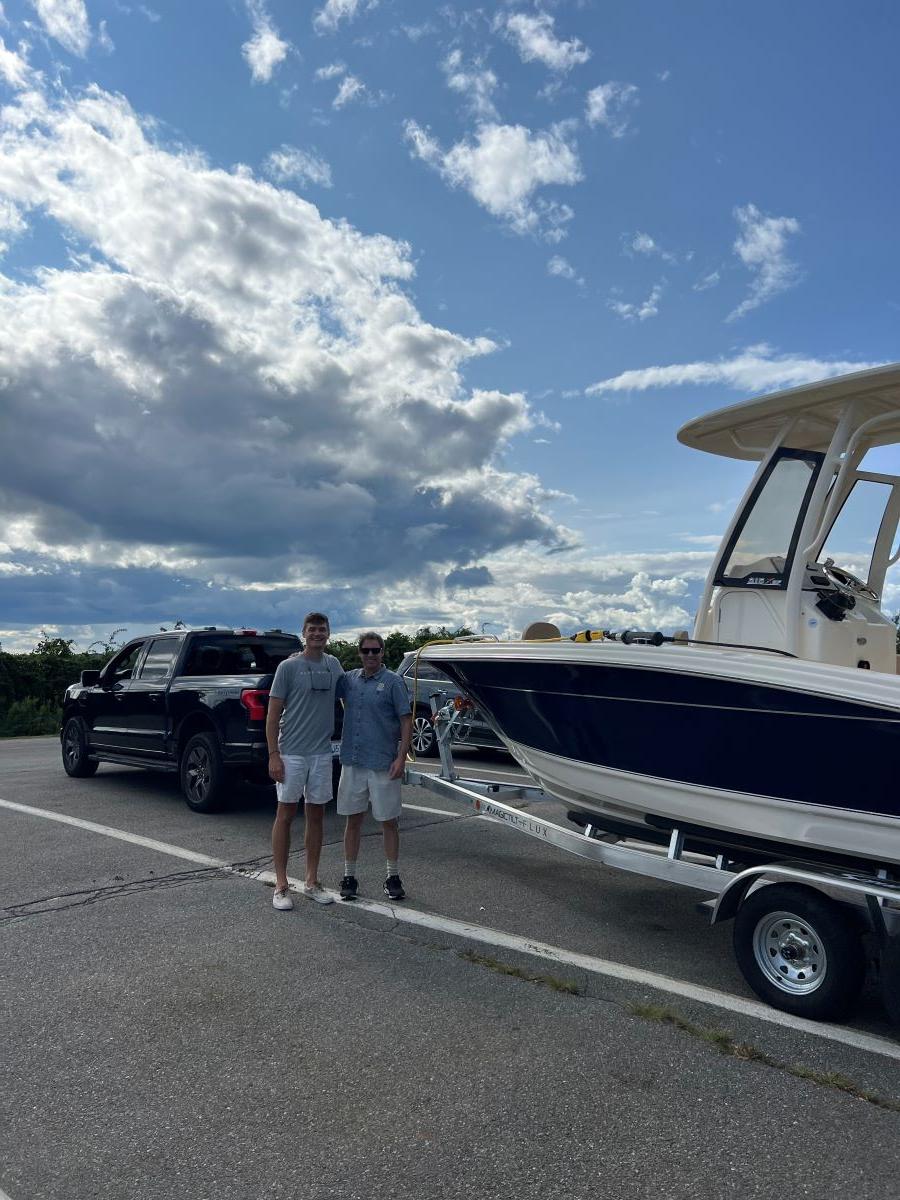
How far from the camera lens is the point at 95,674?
11.0 m

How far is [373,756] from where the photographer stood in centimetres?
592

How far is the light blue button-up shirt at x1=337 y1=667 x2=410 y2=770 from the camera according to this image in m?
5.92

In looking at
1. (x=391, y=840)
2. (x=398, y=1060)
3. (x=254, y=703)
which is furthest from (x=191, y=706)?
(x=398, y=1060)

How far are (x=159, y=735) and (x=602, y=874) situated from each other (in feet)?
16.3

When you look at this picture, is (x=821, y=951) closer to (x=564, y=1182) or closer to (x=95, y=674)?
(x=564, y=1182)

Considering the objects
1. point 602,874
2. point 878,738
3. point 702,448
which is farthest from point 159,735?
point 878,738

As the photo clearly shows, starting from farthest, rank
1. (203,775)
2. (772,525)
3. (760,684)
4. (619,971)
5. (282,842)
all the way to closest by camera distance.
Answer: (203,775) → (282,842) → (772,525) → (619,971) → (760,684)

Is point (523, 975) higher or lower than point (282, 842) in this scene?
lower

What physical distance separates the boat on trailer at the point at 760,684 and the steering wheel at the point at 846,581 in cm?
2

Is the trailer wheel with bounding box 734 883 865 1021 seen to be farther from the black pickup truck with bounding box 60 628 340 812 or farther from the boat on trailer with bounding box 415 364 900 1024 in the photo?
the black pickup truck with bounding box 60 628 340 812

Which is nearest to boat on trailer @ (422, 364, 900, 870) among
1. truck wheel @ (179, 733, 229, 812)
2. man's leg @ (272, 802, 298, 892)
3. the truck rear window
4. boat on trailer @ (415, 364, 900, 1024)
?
boat on trailer @ (415, 364, 900, 1024)

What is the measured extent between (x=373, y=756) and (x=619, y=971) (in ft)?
6.70

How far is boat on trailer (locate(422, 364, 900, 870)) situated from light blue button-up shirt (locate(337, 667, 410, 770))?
0.56 meters

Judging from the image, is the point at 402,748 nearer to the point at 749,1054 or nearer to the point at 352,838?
the point at 352,838
